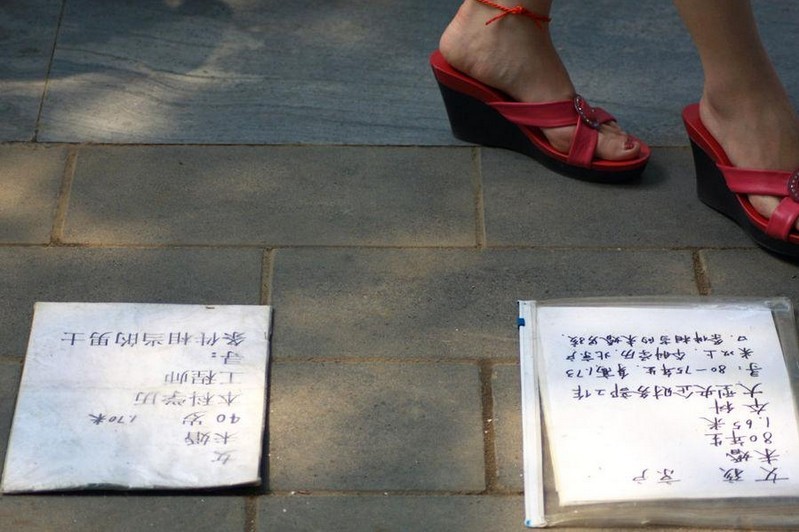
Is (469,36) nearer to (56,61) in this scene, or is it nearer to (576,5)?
(576,5)

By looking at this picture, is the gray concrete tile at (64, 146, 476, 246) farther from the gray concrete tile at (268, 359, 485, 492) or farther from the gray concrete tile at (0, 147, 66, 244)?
the gray concrete tile at (268, 359, 485, 492)

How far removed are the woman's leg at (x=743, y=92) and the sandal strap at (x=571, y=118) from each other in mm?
238

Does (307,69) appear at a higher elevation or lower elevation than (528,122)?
higher

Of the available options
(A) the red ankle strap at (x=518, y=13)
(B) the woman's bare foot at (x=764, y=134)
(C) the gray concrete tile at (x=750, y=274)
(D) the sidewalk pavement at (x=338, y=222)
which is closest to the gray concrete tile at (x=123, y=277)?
(D) the sidewalk pavement at (x=338, y=222)

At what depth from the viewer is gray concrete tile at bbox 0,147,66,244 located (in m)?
2.22

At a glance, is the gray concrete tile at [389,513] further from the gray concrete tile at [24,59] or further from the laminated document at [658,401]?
the gray concrete tile at [24,59]

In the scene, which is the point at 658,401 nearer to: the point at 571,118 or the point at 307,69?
the point at 571,118

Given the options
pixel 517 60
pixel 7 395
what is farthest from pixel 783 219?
pixel 7 395

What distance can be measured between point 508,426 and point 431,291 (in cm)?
34

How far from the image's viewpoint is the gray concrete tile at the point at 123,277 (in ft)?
6.83

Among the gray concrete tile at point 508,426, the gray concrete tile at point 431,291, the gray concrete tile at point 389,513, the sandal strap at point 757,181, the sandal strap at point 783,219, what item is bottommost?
the gray concrete tile at point 389,513

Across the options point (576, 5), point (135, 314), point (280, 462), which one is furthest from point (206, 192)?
point (576, 5)

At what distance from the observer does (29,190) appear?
2316mm

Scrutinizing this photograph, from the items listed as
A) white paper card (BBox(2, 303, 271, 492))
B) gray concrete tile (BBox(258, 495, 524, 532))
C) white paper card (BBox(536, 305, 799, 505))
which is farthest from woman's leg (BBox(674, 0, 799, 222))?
white paper card (BBox(2, 303, 271, 492))
